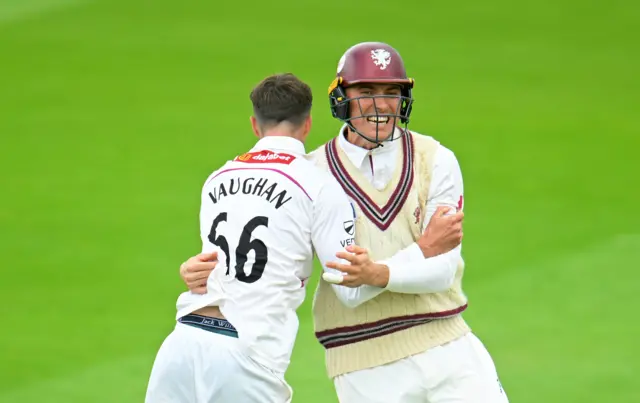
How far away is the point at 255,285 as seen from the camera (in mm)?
5082

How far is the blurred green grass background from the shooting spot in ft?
27.2

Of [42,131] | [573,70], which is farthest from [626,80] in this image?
[42,131]

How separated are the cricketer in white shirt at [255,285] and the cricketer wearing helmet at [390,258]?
0.25 metres

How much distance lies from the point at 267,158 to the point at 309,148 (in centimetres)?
572

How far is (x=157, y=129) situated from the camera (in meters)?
11.9

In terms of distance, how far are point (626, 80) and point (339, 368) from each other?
322 inches

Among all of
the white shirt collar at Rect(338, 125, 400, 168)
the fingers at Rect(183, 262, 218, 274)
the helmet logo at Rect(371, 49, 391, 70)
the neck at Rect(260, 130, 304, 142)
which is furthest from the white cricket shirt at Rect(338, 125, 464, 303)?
the fingers at Rect(183, 262, 218, 274)

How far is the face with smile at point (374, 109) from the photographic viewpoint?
212 inches

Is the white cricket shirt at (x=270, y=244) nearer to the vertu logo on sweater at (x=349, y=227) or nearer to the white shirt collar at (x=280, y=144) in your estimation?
the vertu logo on sweater at (x=349, y=227)

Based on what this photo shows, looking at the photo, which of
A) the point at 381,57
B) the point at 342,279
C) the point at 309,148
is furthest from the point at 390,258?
the point at 309,148

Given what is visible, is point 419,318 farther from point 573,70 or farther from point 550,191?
point 573,70

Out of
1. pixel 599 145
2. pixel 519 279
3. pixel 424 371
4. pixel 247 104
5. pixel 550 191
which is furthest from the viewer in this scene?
pixel 247 104

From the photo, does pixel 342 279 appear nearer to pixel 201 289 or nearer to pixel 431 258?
pixel 431 258

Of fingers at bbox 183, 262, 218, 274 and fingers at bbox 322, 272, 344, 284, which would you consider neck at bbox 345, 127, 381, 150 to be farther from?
fingers at bbox 183, 262, 218, 274
